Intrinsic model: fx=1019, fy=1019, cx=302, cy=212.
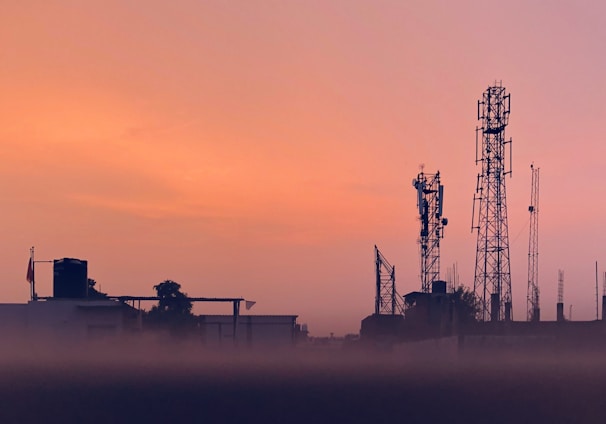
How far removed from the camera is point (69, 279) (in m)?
110

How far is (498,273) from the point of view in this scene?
98.3 metres

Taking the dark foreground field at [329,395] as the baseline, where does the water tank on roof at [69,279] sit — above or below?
above

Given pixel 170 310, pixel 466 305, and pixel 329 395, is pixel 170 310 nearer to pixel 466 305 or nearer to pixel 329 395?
pixel 466 305

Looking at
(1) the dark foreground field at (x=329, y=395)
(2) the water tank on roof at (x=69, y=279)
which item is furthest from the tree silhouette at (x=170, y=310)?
(1) the dark foreground field at (x=329, y=395)

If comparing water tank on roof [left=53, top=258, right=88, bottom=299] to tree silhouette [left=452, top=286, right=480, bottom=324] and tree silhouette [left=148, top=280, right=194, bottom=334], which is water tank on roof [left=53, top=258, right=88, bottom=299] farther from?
tree silhouette [left=452, top=286, right=480, bottom=324]

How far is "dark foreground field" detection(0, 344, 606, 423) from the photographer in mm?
39156

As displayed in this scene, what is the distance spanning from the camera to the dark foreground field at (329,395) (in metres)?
39.2

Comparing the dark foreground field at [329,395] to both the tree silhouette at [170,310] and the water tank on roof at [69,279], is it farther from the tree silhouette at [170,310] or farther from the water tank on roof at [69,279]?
the tree silhouette at [170,310]

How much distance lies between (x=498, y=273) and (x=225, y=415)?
6278 centimetres

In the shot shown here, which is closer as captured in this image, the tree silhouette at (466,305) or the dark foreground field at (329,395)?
the dark foreground field at (329,395)

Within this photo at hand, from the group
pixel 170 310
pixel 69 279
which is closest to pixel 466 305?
pixel 170 310

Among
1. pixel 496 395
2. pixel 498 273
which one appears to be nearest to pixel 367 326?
pixel 498 273

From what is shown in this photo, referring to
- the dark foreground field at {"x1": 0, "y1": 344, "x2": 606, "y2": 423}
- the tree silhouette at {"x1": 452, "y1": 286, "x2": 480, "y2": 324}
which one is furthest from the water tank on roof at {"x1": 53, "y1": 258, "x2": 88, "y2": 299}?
the tree silhouette at {"x1": 452, "y1": 286, "x2": 480, "y2": 324}

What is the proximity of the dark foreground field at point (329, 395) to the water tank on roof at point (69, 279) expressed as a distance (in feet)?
49.0
